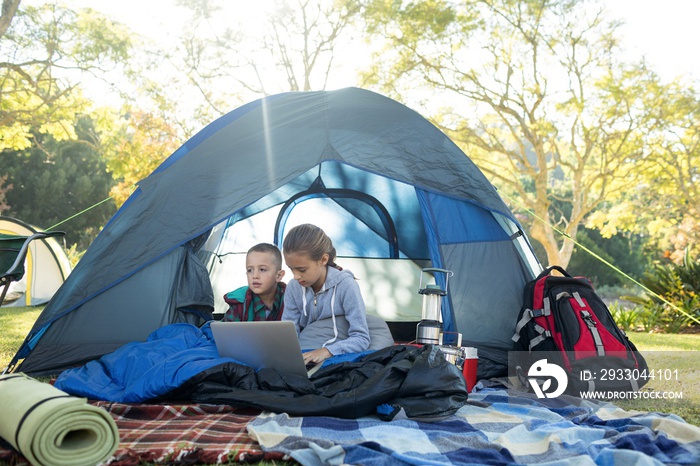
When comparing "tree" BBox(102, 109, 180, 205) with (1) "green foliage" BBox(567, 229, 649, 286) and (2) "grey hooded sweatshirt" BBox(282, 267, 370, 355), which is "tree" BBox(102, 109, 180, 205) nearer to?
(2) "grey hooded sweatshirt" BBox(282, 267, 370, 355)

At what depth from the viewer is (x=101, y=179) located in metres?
18.4

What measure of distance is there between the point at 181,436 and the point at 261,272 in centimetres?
144

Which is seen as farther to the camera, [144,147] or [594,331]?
[144,147]

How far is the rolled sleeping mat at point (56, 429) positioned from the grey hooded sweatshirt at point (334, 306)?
1.27 meters

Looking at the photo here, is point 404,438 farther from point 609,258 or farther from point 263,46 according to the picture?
point 609,258

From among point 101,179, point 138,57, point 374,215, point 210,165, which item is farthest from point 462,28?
point 101,179

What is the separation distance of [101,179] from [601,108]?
13725 millimetres

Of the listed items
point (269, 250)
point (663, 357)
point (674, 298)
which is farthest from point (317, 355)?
point (674, 298)

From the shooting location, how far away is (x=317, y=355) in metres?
2.79

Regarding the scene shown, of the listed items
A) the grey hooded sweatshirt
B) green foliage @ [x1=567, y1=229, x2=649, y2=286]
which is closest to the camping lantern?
the grey hooded sweatshirt

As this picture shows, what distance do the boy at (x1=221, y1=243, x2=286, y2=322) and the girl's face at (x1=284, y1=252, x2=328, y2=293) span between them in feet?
1.47

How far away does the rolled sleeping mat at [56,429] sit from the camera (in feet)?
5.30

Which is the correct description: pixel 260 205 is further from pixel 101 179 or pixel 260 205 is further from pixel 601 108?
pixel 101 179

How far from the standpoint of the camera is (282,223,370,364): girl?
9.64 feet
